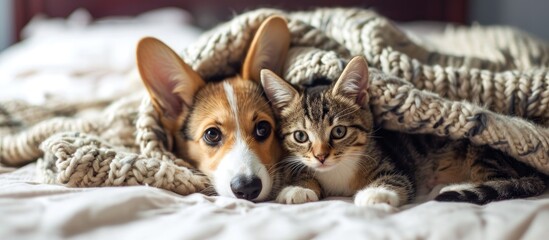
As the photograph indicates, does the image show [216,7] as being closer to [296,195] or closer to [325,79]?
[325,79]

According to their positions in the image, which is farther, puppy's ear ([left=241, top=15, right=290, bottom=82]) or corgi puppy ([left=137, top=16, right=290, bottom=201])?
puppy's ear ([left=241, top=15, right=290, bottom=82])

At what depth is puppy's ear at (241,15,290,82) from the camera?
4.70 ft

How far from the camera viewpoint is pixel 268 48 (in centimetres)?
148

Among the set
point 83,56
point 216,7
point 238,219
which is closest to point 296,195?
point 238,219

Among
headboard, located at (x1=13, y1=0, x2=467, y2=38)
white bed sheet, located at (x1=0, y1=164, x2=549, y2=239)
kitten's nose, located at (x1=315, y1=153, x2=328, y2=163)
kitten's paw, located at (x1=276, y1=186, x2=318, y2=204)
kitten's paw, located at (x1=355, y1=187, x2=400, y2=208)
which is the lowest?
kitten's paw, located at (x1=276, y1=186, x2=318, y2=204)

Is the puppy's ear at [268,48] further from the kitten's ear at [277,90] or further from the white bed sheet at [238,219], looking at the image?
the white bed sheet at [238,219]

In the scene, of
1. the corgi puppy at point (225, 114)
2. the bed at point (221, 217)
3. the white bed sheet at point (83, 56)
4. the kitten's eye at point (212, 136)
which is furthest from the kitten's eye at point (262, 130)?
the white bed sheet at point (83, 56)

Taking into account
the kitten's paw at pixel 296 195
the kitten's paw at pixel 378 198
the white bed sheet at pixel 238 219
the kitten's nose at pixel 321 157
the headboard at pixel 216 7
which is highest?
the headboard at pixel 216 7

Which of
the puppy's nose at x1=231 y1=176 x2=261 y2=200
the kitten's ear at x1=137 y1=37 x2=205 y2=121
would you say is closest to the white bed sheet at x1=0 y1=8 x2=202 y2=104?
the kitten's ear at x1=137 y1=37 x2=205 y2=121

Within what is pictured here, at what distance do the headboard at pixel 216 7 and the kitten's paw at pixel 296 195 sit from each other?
2.02 metres

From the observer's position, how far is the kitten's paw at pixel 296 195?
1.15 m

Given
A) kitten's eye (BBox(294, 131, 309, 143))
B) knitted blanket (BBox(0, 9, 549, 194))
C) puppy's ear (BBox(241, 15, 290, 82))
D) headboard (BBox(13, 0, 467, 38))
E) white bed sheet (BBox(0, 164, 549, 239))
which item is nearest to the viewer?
white bed sheet (BBox(0, 164, 549, 239))

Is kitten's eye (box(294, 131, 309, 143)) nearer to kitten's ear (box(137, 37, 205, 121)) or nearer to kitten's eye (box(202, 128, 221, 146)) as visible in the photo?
kitten's eye (box(202, 128, 221, 146))

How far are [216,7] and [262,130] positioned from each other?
6.34 feet
